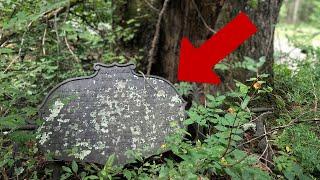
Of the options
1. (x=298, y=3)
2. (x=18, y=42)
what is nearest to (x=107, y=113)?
(x=18, y=42)

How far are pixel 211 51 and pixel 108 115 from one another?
1.63m

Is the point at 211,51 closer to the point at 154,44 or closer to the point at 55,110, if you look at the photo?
the point at 154,44

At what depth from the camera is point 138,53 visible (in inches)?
201

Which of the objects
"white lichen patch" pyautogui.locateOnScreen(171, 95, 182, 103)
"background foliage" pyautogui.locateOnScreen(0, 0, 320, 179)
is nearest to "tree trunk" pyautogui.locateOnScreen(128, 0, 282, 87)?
"background foliage" pyautogui.locateOnScreen(0, 0, 320, 179)

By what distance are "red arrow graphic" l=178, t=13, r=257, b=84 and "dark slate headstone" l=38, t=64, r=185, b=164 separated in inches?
37.2

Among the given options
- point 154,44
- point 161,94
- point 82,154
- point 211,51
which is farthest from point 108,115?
point 154,44

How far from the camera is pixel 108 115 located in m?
3.15

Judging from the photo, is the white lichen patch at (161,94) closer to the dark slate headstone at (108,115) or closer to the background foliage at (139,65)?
the dark slate headstone at (108,115)

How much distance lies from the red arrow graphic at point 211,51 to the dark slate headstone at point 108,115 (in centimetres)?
95

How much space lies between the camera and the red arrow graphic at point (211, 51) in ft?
13.8

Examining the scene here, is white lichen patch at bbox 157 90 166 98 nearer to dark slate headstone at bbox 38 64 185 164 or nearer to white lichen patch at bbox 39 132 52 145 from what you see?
dark slate headstone at bbox 38 64 185 164

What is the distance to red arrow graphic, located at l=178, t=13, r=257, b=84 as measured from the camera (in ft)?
13.8

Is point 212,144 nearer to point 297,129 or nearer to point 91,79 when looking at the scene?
point 297,129

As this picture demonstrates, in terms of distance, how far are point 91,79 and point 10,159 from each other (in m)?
0.96
